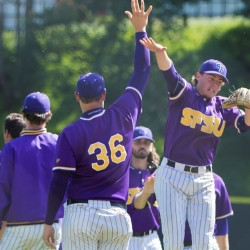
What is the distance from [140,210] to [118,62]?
12138 mm

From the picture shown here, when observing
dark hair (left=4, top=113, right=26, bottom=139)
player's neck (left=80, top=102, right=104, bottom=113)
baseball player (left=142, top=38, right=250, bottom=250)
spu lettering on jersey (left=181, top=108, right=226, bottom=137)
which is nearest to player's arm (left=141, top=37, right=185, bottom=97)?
baseball player (left=142, top=38, right=250, bottom=250)

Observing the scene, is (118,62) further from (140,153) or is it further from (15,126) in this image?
(15,126)

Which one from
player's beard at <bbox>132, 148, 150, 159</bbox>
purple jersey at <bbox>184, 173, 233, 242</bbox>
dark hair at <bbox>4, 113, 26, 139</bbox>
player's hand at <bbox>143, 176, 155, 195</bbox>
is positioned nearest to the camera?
player's hand at <bbox>143, 176, 155, 195</bbox>

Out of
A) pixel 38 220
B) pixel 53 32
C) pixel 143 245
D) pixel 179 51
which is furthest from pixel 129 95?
pixel 53 32

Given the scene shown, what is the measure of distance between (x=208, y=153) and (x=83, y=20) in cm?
1488

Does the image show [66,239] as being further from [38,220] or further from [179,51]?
[179,51]

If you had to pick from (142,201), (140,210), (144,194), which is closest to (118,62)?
(140,210)

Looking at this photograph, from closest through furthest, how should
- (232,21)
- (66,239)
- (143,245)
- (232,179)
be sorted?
(66,239) < (143,245) < (232,179) < (232,21)

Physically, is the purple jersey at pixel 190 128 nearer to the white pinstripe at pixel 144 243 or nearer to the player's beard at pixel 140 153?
the player's beard at pixel 140 153

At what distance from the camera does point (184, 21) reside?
1847 cm

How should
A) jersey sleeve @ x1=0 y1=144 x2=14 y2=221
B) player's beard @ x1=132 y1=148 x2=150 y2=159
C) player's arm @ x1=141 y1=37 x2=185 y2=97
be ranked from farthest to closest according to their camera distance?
1. player's beard @ x1=132 y1=148 x2=150 y2=159
2. jersey sleeve @ x1=0 y1=144 x2=14 y2=221
3. player's arm @ x1=141 y1=37 x2=185 y2=97

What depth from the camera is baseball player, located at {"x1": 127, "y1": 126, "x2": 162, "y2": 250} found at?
6.20 meters

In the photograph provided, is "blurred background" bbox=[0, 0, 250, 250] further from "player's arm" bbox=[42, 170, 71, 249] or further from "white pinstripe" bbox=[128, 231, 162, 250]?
"player's arm" bbox=[42, 170, 71, 249]

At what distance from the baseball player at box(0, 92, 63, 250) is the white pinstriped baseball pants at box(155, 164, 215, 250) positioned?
81cm
